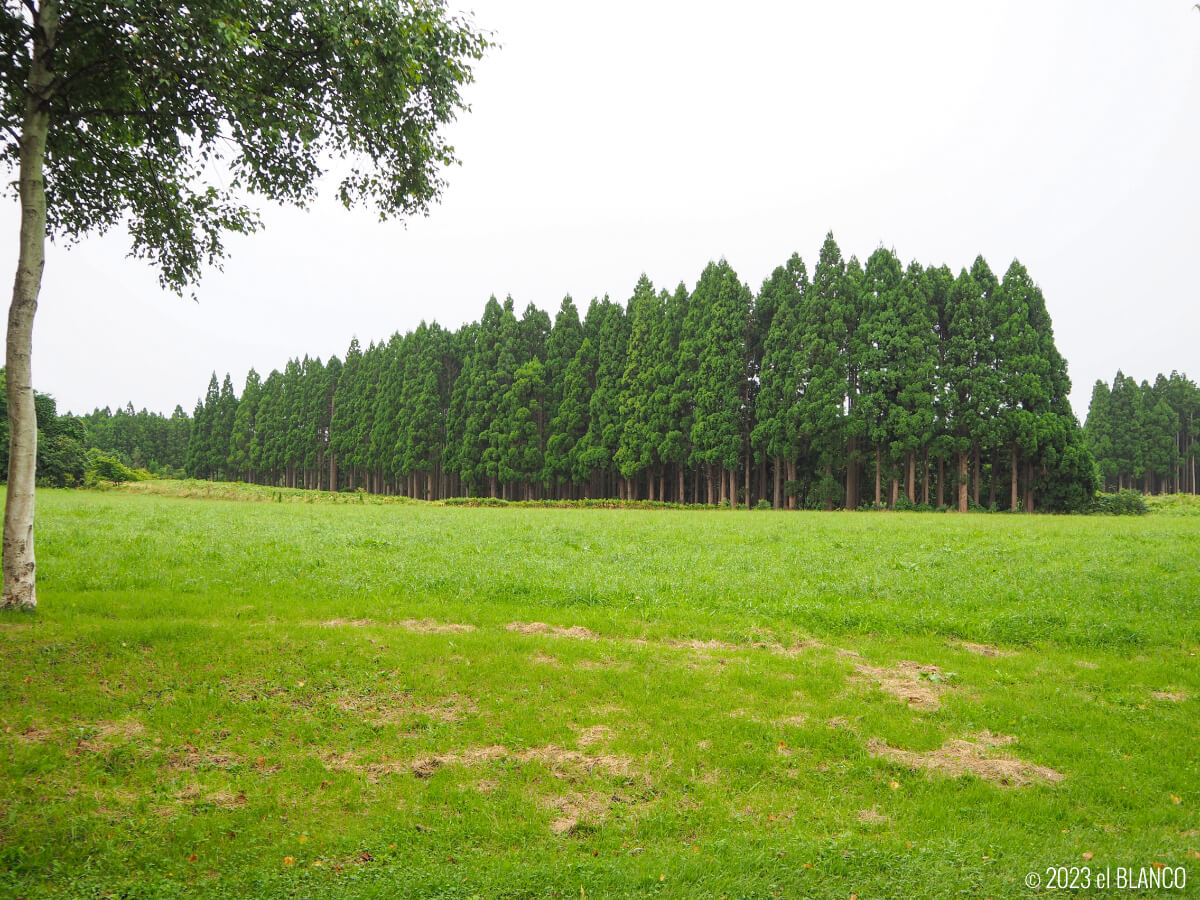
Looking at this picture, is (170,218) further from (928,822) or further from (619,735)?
(928,822)

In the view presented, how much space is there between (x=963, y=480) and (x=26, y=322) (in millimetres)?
39960

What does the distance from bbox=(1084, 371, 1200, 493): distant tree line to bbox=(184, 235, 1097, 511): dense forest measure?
29420 mm

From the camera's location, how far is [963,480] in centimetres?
3638

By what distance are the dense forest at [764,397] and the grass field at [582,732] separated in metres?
26.5

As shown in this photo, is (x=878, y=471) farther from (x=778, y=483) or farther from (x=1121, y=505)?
(x=1121, y=505)

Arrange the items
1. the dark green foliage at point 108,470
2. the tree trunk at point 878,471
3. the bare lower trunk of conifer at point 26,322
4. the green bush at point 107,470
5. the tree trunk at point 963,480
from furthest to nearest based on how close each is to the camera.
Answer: the green bush at point 107,470
the dark green foliage at point 108,470
the tree trunk at point 878,471
the tree trunk at point 963,480
the bare lower trunk of conifer at point 26,322

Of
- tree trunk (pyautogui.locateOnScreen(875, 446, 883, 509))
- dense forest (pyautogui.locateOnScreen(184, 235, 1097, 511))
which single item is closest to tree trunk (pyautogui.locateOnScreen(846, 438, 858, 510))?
dense forest (pyautogui.locateOnScreen(184, 235, 1097, 511))

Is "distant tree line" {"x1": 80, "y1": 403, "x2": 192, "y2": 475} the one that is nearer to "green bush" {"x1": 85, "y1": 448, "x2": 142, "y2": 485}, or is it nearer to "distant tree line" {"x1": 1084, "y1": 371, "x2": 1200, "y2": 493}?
"green bush" {"x1": 85, "y1": 448, "x2": 142, "y2": 485}

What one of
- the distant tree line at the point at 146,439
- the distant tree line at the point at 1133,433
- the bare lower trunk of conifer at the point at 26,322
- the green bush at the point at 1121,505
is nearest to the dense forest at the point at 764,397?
the green bush at the point at 1121,505

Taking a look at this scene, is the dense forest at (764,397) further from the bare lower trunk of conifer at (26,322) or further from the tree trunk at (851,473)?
the bare lower trunk of conifer at (26,322)

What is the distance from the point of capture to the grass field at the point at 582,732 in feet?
13.9

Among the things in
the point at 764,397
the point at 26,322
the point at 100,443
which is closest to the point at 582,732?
the point at 26,322

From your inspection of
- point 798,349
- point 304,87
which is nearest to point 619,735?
point 304,87

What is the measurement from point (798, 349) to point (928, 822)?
37.6m
